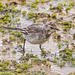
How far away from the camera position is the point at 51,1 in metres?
13.0

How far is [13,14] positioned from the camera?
11.4 meters

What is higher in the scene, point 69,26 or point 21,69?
point 69,26

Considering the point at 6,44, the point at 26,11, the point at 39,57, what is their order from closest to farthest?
the point at 39,57, the point at 6,44, the point at 26,11

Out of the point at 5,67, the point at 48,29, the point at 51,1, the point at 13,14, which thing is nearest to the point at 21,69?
the point at 5,67

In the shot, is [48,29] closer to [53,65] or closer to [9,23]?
[53,65]

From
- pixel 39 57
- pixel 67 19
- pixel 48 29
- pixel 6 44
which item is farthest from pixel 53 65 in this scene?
pixel 67 19

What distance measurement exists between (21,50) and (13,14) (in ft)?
9.48

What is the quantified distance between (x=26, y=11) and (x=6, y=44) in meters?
2.98

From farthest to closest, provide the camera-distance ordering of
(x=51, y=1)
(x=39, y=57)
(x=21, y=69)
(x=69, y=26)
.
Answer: (x=51, y=1)
(x=69, y=26)
(x=39, y=57)
(x=21, y=69)

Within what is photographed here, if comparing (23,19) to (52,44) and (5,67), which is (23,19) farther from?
(5,67)

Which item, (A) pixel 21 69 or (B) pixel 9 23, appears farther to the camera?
(B) pixel 9 23

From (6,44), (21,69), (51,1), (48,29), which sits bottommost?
(21,69)

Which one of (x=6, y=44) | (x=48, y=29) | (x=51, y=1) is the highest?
(x=51, y=1)

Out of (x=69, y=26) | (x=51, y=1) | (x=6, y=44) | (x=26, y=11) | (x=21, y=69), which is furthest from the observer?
(x=51, y=1)
